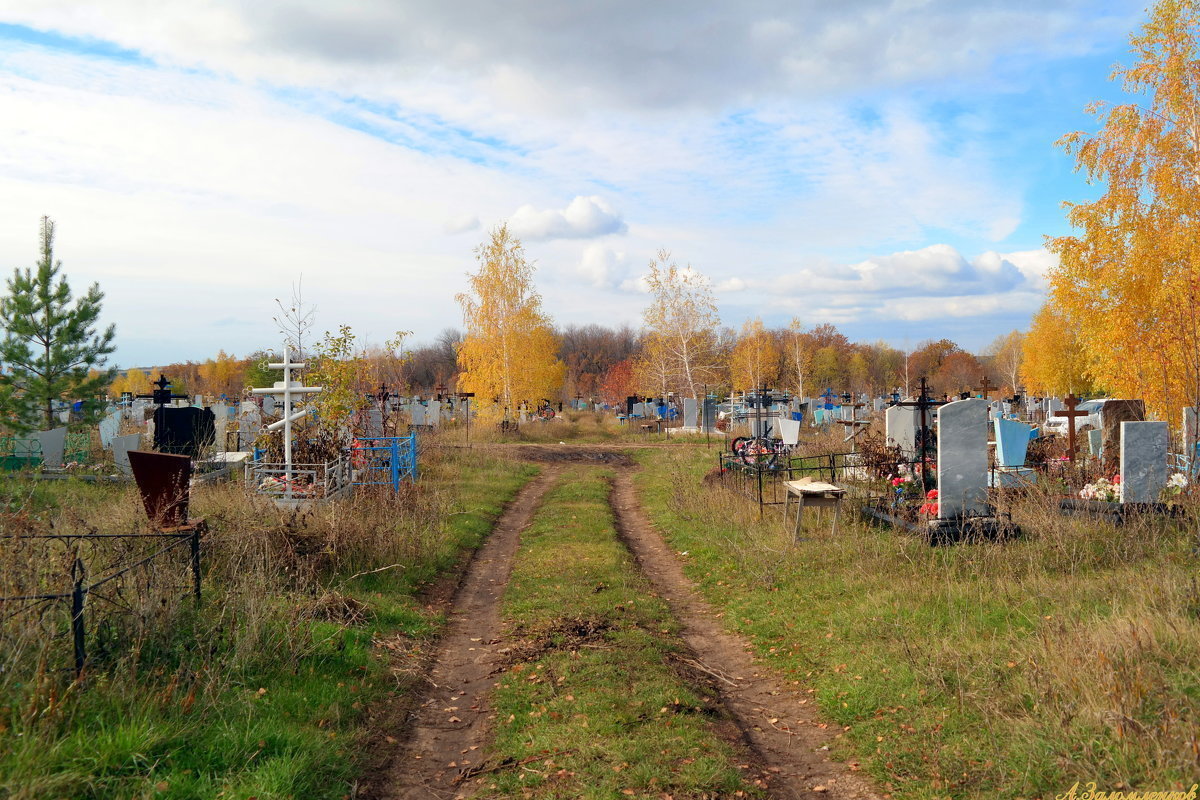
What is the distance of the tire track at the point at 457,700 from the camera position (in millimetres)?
5004

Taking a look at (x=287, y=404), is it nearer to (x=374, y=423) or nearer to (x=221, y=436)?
(x=374, y=423)

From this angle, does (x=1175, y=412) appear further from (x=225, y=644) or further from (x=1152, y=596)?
(x=225, y=644)

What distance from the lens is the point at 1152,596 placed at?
235 inches

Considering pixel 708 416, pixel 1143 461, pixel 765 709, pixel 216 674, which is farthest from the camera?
pixel 708 416

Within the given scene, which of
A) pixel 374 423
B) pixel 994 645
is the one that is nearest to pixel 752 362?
pixel 374 423

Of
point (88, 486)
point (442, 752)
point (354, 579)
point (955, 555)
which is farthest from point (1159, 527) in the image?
point (88, 486)

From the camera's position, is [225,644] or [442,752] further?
[225,644]

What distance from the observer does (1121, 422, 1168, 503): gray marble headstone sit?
32.9 ft

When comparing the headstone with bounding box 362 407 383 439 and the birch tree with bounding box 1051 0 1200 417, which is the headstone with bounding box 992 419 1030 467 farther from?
the headstone with bounding box 362 407 383 439

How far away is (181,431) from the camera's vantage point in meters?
17.0

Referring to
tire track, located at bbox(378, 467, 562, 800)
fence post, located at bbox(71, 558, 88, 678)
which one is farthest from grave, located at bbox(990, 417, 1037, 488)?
fence post, located at bbox(71, 558, 88, 678)

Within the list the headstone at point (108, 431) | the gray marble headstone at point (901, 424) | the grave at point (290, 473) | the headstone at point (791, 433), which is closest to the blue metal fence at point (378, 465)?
the grave at point (290, 473)

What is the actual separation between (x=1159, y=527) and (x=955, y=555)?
2436 mm

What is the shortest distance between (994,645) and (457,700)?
405 cm
